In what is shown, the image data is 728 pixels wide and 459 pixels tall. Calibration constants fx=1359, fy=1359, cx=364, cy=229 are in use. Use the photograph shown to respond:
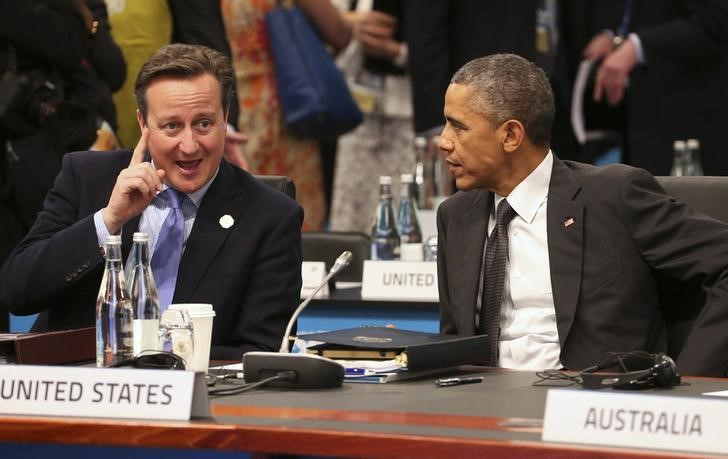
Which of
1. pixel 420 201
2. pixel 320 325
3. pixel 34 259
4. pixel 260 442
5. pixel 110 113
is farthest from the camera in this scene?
pixel 420 201

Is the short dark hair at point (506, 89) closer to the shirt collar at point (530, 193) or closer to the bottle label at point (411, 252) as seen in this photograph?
the shirt collar at point (530, 193)

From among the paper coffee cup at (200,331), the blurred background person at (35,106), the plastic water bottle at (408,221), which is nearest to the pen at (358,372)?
the paper coffee cup at (200,331)

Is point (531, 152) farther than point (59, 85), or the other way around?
point (59, 85)

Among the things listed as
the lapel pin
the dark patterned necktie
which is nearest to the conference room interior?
the dark patterned necktie

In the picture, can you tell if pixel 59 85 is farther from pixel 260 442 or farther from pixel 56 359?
pixel 260 442

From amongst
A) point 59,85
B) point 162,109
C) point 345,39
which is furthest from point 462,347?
point 345,39

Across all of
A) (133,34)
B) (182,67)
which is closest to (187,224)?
(182,67)

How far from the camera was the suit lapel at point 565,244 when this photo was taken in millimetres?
3260

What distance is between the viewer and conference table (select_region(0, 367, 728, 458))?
202 centimetres

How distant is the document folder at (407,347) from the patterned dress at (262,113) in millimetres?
3199

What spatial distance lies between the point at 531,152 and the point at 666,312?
54 centimetres

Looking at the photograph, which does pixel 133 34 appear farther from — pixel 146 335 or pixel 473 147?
pixel 146 335

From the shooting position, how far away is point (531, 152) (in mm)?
3496

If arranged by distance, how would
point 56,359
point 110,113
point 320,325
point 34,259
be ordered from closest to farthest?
point 56,359 → point 34,259 → point 320,325 → point 110,113
